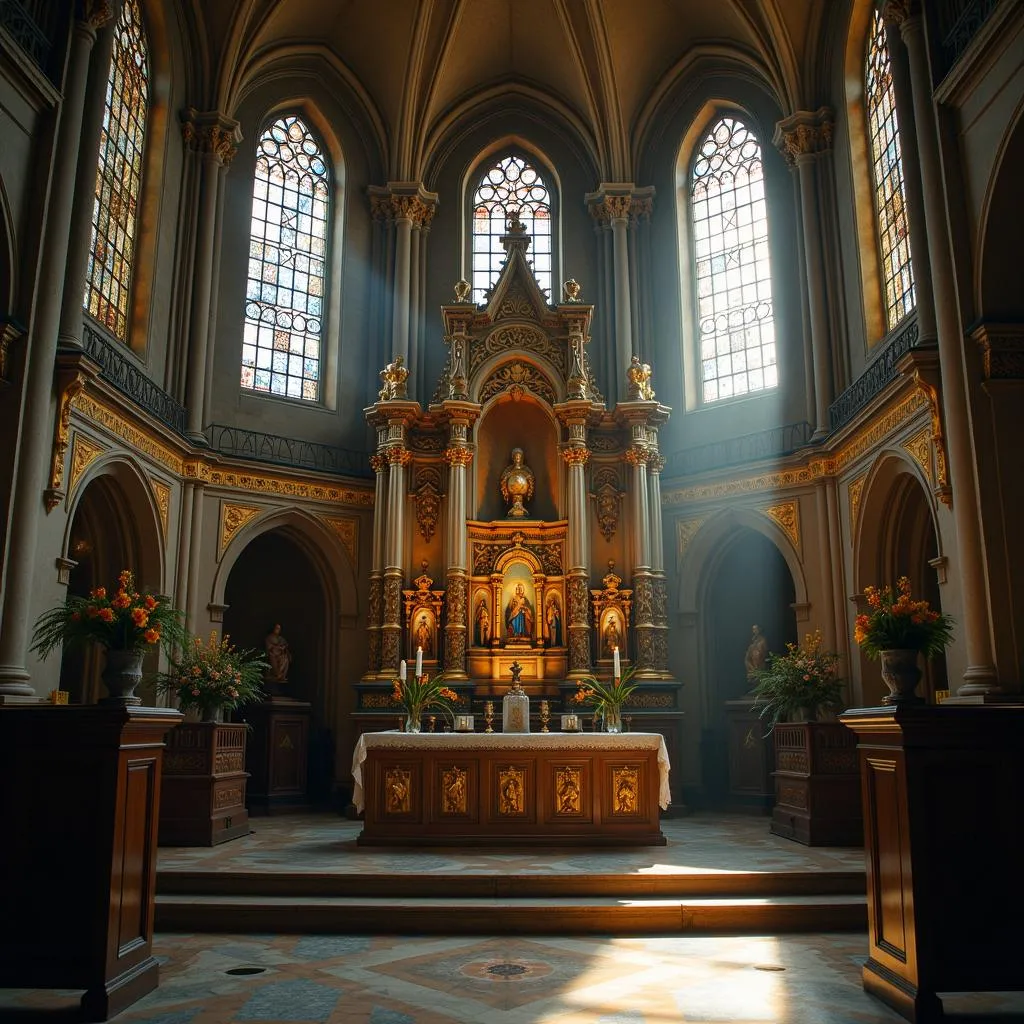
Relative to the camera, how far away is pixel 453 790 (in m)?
12.3

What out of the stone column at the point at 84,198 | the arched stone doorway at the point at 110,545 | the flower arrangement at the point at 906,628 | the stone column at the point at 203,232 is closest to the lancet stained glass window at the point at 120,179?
the stone column at the point at 203,232

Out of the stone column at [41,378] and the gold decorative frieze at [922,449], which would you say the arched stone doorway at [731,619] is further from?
the stone column at [41,378]

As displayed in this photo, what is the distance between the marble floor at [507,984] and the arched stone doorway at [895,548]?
660 cm

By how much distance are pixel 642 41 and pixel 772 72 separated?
3107 mm

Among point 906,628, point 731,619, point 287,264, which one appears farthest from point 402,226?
point 906,628

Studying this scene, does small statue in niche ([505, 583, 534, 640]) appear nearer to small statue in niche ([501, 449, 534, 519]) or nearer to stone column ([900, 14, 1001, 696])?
small statue in niche ([501, 449, 534, 519])

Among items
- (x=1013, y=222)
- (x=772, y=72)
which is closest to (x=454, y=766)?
(x=1013, y=222)

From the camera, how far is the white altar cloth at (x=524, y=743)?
40.1 feet

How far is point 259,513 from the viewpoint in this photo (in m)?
17.4

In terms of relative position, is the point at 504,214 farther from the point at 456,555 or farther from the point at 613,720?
the point at 613,720

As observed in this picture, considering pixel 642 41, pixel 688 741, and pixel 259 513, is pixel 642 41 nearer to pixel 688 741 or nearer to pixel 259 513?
pixel 259 513

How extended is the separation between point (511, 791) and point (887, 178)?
10789 millimetres

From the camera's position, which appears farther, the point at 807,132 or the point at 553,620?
the point at 553,620

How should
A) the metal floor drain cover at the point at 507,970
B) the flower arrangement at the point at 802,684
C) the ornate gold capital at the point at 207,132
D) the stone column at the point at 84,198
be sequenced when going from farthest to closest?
the ornate gold capital at the point at 207,132 < the flower arrangement at the point at 802,684 < the stone column at the point at 84,198 < the metal floor drain cover at the point at 507,970
